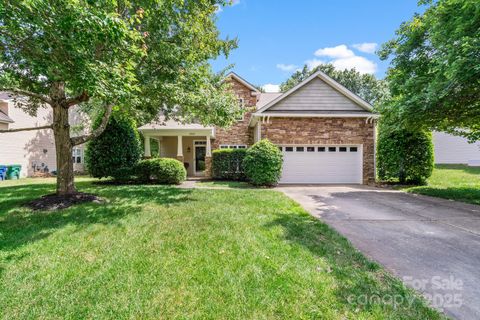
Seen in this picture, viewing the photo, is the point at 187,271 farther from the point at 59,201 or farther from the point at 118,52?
the point at 59,201

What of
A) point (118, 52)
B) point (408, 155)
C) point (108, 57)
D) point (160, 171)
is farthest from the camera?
point (160, 171)

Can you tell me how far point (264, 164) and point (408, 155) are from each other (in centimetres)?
735

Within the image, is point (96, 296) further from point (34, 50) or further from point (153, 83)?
point (153, 83)

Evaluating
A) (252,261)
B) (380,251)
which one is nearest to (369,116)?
(380,251)

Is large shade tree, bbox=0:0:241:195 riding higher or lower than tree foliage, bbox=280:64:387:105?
lower

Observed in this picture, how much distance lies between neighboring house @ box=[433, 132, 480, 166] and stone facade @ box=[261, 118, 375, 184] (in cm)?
1233

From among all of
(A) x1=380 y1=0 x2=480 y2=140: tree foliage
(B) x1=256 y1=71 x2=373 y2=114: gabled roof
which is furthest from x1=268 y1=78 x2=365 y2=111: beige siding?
(A) x1=380 y1=0 x2=480 y2=140: tree foliage

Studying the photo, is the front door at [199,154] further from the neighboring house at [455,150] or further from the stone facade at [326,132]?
the neighboring house at [455,150]

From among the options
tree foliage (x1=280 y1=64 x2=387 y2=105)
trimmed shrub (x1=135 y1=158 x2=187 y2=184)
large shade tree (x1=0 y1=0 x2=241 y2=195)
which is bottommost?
trimmed shrub (x1=135 y1=158 x2=187 y2=184)

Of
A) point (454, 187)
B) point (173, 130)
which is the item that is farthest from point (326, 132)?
point (173, 130)

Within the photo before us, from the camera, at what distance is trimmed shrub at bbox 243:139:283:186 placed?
463 inches

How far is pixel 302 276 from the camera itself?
10.3 ft

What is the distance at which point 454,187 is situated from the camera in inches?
435

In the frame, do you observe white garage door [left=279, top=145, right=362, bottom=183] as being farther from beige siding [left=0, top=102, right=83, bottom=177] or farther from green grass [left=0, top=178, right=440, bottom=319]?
beige siding [left=0, top=102, right=83, bottom=177]
